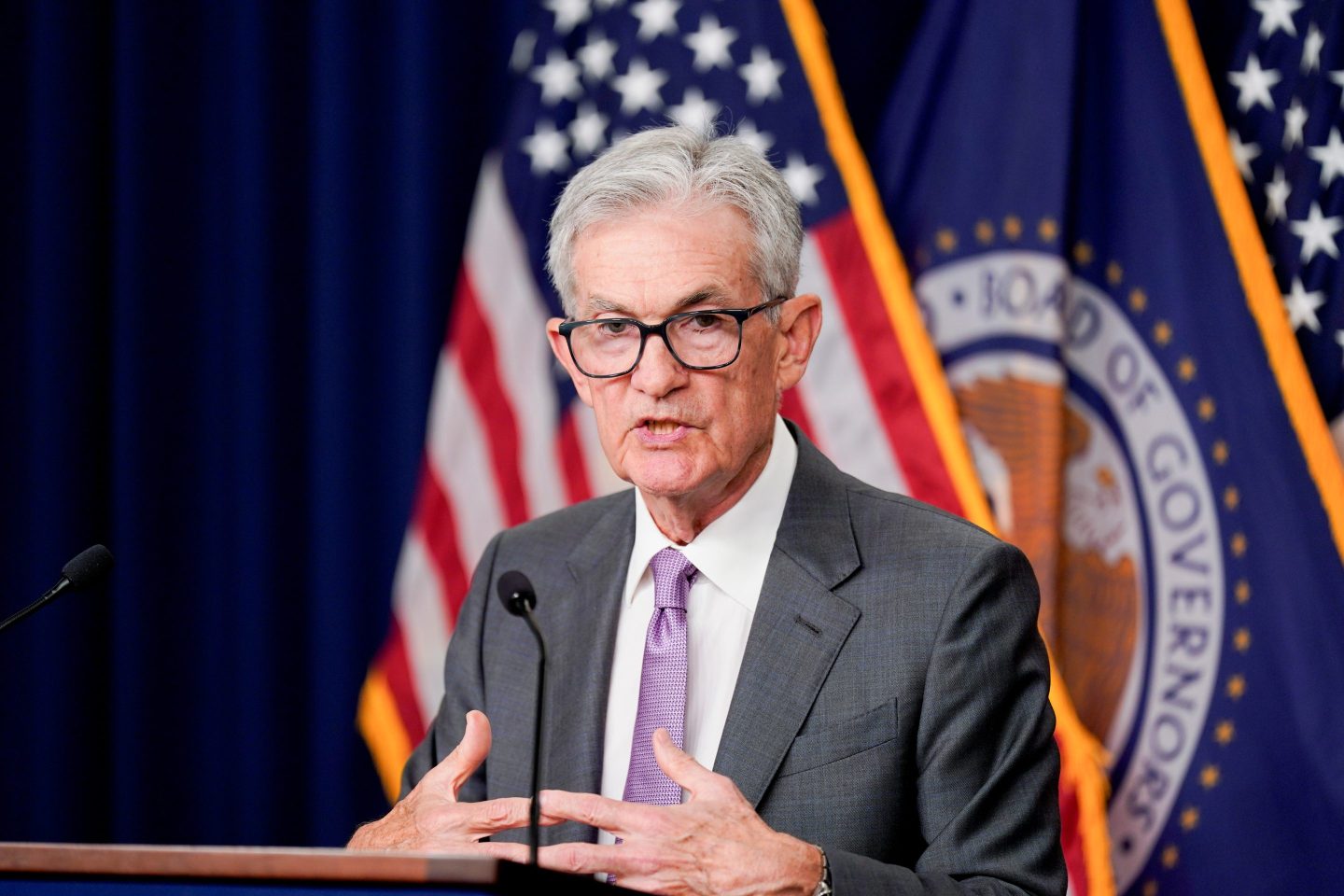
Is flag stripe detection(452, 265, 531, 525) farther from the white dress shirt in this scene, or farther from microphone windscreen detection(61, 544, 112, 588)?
microphone windscreen detection(61, 544, 112, 588)

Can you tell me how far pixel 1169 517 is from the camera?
3.03 metres

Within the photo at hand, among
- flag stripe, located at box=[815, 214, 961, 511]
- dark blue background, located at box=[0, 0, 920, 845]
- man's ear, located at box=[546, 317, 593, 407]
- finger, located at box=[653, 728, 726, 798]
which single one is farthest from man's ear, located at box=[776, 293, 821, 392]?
dark blue background, located at box=[0, 0, 920, 845]

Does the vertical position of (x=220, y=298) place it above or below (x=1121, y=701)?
above

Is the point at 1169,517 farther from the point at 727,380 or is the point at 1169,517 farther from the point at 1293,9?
the point at 727,380

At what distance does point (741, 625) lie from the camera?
6.39 ft

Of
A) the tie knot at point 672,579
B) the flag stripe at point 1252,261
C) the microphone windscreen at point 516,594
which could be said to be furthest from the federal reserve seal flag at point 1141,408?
the microphone windscreen at point 516,594

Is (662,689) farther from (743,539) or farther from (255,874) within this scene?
(255,874)

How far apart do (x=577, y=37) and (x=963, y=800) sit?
2144 mm

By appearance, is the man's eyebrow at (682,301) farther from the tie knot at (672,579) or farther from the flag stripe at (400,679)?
the flag stripe at (400,679)

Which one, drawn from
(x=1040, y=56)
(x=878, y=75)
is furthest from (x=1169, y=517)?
(x=878, y=75)

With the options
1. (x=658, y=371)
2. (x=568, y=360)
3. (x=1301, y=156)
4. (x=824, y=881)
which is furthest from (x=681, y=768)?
(x=1301, y=156)

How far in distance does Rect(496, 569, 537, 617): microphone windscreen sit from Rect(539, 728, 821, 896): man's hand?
0.19 meters

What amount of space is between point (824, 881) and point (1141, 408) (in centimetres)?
180

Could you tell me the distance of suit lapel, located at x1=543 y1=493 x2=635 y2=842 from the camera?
6.33 feet
